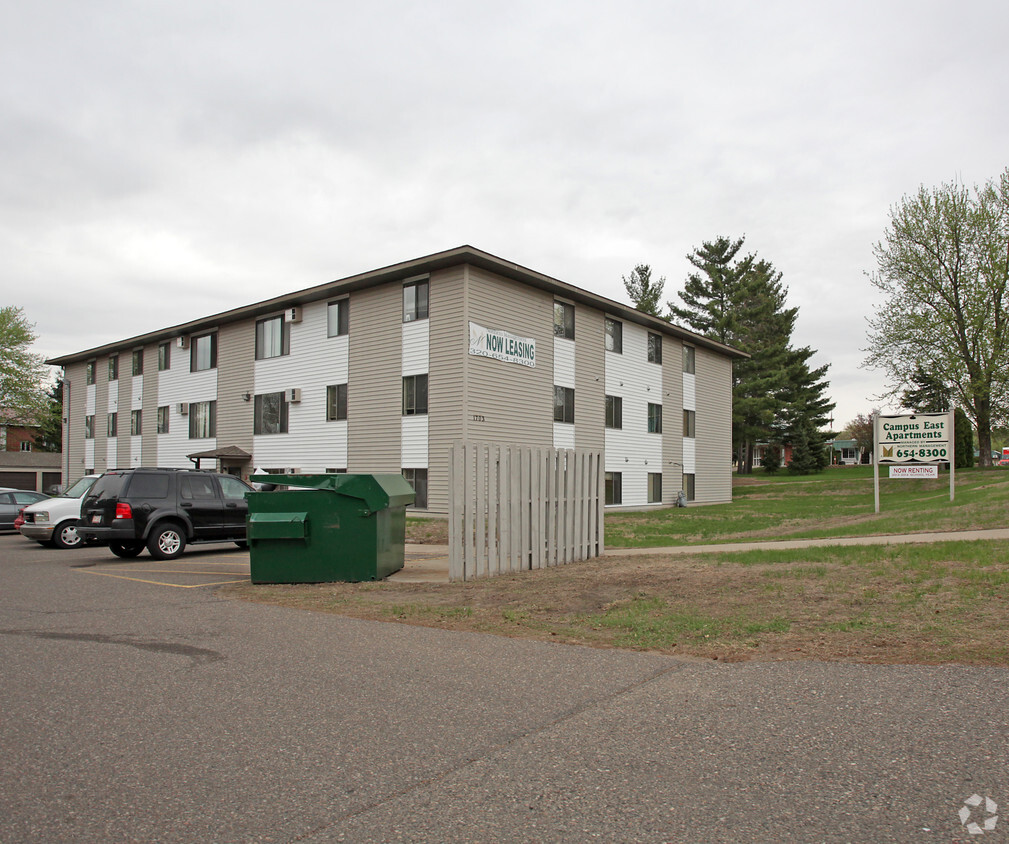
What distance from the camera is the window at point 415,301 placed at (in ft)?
90.3

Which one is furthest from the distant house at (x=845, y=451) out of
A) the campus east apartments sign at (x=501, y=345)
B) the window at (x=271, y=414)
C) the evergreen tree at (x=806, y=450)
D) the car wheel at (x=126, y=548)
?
the car wheel at (x=126, y=548)

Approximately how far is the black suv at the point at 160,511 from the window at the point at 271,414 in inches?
648

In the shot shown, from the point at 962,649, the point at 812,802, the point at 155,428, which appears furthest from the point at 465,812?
the point at 155,428

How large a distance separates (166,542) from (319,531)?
18.8ft

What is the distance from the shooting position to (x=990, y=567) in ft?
30.0

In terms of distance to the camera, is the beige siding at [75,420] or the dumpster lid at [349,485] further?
the beige siding at [75,420]

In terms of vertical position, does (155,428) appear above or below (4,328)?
below

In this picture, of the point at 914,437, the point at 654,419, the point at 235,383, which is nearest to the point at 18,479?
the point at 235,383

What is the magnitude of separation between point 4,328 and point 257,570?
6515cm

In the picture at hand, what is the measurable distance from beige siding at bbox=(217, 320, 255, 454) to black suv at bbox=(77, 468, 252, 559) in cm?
1867

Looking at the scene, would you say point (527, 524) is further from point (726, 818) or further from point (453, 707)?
point (726, 818)

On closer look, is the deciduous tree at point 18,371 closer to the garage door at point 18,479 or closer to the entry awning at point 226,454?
the garage door at point 18,479

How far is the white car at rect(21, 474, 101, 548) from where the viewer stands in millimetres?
18344

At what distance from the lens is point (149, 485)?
1530cm
